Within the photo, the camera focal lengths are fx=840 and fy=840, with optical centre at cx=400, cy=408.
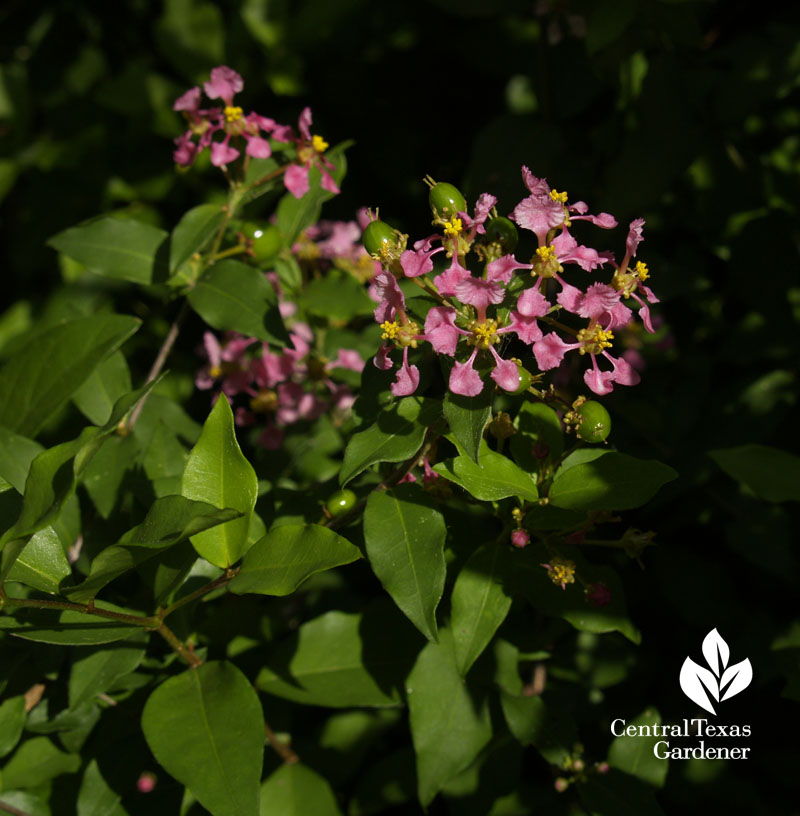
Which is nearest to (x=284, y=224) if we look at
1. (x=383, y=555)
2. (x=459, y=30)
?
(x=383, y=555)

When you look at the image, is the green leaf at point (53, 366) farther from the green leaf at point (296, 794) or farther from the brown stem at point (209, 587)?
the green leaf at point (296, 794)

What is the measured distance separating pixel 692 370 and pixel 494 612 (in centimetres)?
108

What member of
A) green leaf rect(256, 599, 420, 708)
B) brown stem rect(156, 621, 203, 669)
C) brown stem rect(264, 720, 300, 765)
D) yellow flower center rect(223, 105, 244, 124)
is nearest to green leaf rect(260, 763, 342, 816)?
brown stem rect(264, 720, 300, 765)

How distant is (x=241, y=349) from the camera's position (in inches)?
70.4

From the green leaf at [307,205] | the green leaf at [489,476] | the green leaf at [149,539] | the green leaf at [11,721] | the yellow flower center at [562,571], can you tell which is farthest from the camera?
the green leaf at [307,205]

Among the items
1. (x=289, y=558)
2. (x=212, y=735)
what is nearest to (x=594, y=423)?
(x=289, y=558)

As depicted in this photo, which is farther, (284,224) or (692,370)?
(692,370)

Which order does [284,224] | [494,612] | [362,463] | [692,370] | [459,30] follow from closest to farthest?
[362,463]
[494,612]
[284,224]
[692,370]
[459,30]

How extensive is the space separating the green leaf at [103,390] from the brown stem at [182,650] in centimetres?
50

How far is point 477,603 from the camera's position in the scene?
3.94ft

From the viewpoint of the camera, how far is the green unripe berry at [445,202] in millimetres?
1151

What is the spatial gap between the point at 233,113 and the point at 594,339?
2.76 ft

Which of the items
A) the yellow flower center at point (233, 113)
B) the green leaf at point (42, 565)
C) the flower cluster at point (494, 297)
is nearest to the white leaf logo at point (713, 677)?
the flower cluster at point (494, 297)

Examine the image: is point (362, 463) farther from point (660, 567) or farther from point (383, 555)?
point (660, 567)
